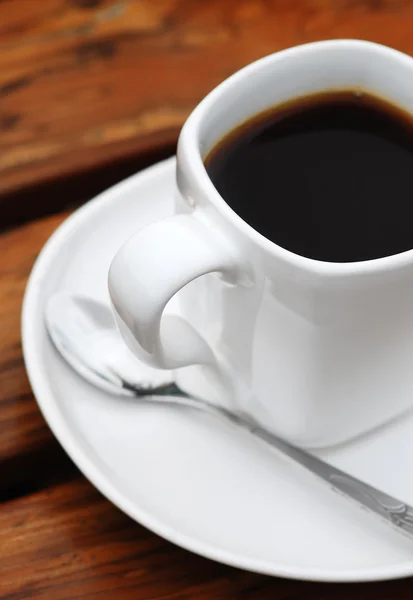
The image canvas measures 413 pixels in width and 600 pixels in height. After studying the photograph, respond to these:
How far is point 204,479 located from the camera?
22.4 inches

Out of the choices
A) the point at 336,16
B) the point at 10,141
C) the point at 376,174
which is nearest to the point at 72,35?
the point at 10,141

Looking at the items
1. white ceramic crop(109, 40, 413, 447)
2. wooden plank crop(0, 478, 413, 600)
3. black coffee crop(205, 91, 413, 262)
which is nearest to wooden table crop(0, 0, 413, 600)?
wooden plank crop(0, 478, 413, 600)

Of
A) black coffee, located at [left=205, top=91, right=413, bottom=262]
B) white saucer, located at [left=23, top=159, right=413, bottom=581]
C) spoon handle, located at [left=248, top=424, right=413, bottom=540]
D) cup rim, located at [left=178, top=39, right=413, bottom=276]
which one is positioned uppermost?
cup rim, located at [left=178, top=39, right=413, bottom=276]

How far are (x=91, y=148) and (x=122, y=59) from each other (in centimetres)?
15

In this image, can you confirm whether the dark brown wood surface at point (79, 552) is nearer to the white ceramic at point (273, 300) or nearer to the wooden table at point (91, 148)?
the wooden table at point (91, 148)

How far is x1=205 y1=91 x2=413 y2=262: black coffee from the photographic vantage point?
53cm

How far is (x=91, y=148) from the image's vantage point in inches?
32.1

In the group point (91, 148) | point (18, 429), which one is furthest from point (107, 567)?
point (91, 148)

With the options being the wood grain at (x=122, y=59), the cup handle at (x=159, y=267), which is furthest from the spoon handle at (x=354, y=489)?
the wood grain at (x=122, y=59)

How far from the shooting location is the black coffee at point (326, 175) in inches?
20.7

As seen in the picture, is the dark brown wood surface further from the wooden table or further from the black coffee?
the black coffee

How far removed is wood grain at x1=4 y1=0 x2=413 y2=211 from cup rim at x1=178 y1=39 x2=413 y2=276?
0.26 meters

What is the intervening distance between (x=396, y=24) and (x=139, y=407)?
58 cm

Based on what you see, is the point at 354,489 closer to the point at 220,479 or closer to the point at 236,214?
the point at 220,479
